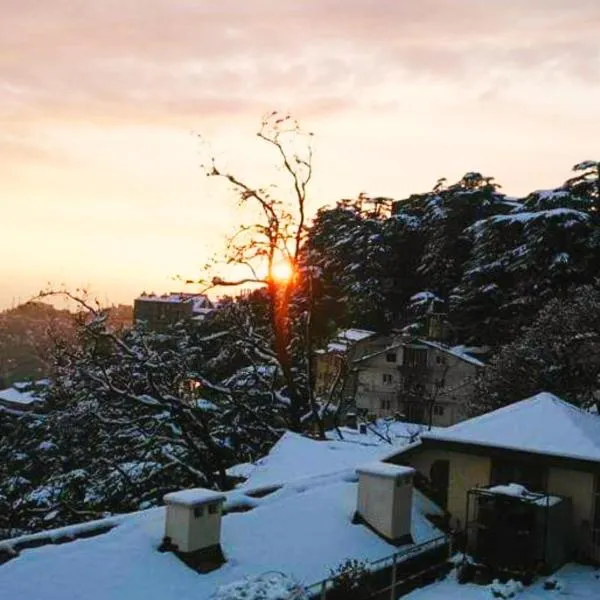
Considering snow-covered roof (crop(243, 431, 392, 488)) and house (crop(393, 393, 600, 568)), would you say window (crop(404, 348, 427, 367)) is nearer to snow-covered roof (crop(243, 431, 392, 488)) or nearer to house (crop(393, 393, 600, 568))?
snow-covered roof (crop(243, 431, 392, 488))

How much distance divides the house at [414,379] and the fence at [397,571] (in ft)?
91.7

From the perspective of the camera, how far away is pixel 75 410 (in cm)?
2719

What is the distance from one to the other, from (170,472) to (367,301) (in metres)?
28.7

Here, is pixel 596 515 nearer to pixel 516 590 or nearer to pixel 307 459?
pixel 516 590

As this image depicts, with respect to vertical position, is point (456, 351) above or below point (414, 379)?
above

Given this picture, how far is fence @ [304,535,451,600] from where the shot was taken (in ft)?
36.6

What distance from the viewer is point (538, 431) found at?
591 inches

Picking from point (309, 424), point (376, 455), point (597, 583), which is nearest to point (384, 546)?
point (597, 583)

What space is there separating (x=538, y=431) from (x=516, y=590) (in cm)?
371

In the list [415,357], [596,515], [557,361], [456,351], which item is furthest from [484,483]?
[415,357]

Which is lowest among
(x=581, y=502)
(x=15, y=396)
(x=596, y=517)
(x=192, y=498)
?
(x=15, y=396)

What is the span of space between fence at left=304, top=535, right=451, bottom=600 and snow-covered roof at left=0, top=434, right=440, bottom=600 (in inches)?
8.9

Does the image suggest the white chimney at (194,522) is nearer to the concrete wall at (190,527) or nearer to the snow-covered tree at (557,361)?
the concrete wall at (190,527)

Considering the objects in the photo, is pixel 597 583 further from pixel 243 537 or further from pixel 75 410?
pixel 75 410
